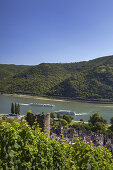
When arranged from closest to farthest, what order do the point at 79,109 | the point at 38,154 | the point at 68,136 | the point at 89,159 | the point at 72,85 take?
the point at 38,154, the point at 89,159, the point at 68,136, the point at 79,109, the point at 72,85

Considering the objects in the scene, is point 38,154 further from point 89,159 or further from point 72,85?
point 72,85

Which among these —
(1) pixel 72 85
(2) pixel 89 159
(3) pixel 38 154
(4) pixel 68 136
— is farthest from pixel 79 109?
(3) pixel 38 154

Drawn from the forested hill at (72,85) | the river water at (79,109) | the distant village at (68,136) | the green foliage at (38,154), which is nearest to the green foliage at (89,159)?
the green foliage at (38,154)

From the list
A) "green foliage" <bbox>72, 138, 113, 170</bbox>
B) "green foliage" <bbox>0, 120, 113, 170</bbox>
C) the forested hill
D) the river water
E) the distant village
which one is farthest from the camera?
the forested hill

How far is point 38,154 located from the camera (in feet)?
19.7

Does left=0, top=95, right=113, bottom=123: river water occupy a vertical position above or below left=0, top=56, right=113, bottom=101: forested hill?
below

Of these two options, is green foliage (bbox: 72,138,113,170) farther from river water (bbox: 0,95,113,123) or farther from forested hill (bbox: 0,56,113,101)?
forested hill (bbox: 0,56,113,101)

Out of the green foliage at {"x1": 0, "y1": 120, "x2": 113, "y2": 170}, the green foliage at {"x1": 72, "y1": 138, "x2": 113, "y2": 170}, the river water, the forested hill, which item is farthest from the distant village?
the forested hill

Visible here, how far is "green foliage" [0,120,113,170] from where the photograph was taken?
17.8ft

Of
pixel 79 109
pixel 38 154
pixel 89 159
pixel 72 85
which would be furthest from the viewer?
pixel 72 85

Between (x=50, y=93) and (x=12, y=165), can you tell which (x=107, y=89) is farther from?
(x=12, y=165)

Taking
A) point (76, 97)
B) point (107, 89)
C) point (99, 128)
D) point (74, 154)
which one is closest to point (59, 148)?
point (74, 154)

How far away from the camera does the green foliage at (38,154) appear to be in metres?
5.41

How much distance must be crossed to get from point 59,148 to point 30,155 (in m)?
1.27
